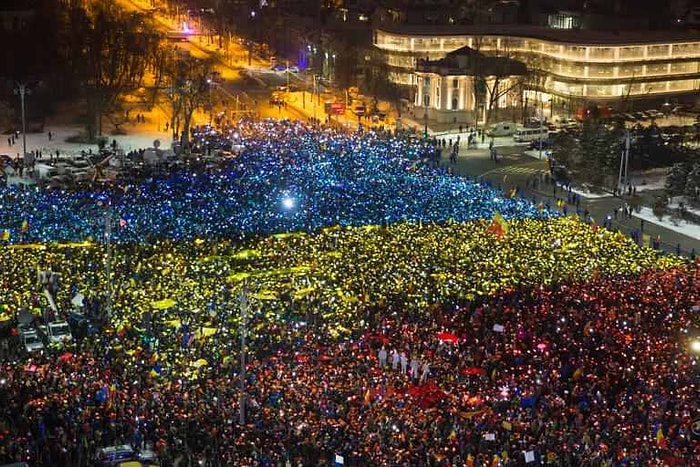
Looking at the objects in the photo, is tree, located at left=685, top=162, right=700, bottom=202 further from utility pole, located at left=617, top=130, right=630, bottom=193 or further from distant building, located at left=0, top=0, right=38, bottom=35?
distant building, located at left=0, top=0, right=38, bottom=35

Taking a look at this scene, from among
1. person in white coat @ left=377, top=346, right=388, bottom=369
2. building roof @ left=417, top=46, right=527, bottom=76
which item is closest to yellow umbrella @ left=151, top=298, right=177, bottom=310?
person in white coat @ left=377, top=346, right=388, bottom=369

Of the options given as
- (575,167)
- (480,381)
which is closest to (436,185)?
(575,167)

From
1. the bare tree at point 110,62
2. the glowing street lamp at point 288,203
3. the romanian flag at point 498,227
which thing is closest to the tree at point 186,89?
the bare tree at point 110,62

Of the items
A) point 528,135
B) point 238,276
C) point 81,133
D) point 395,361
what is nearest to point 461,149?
point 528,135

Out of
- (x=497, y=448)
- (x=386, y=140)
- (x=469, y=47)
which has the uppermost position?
(x=469, y=47)

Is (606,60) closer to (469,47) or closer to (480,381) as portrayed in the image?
(469,47)

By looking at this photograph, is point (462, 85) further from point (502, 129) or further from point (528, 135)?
point (528, 135)
